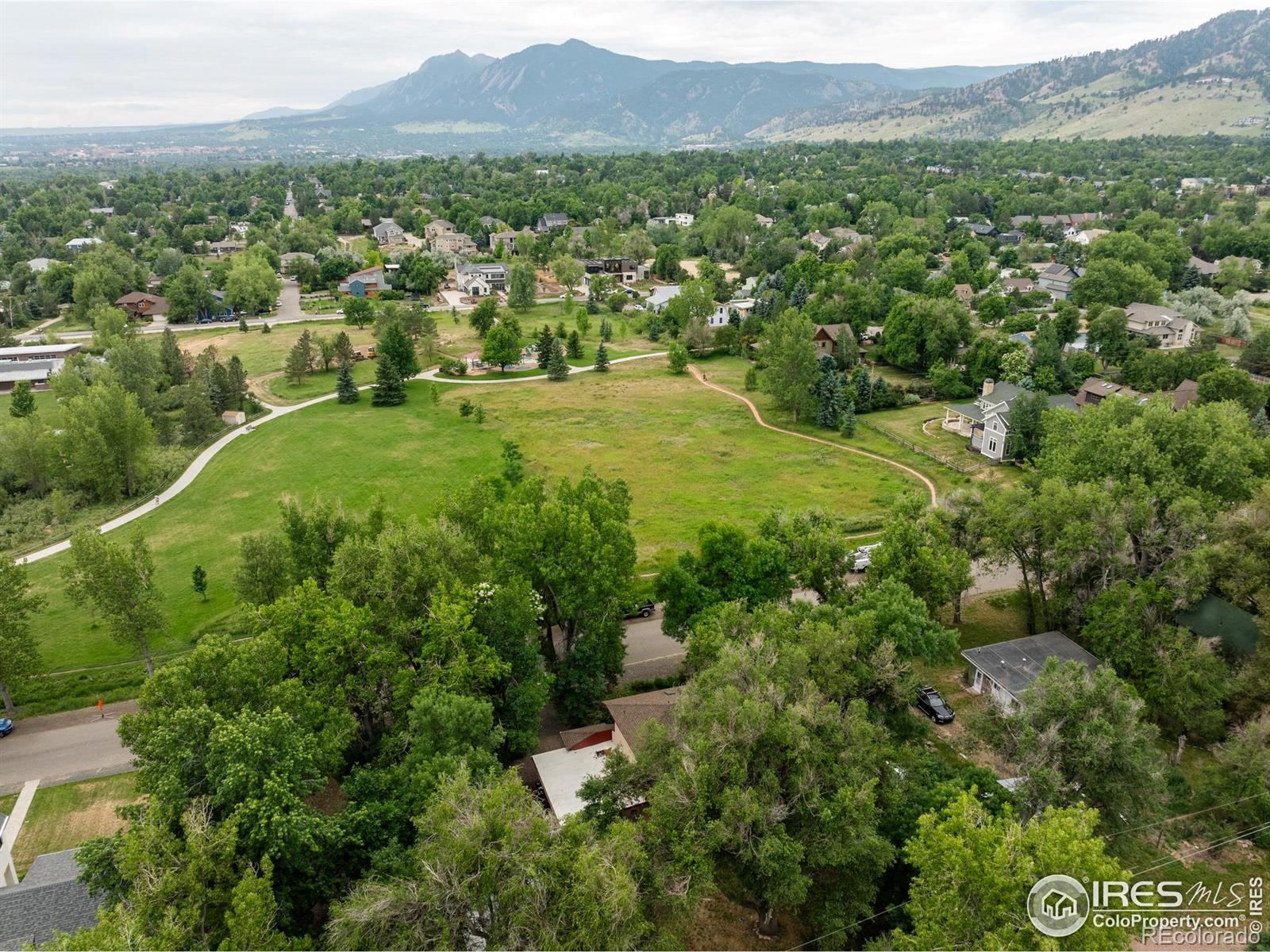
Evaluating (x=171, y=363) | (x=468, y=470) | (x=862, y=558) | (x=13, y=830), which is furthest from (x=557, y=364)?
(x=13, y=830)

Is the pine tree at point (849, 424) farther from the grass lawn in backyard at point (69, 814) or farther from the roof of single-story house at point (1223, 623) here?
the grass lawn in backyard at point (69, 814)

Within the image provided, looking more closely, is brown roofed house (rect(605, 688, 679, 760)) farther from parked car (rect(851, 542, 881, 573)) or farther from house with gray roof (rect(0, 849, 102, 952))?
parked car (rect(851, 542, 881, 573))

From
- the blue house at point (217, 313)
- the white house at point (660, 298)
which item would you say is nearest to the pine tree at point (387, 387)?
the white house at point (660, 298)

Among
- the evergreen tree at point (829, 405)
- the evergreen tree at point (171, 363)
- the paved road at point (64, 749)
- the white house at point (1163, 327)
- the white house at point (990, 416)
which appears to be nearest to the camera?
the paved road at point (64, 749)

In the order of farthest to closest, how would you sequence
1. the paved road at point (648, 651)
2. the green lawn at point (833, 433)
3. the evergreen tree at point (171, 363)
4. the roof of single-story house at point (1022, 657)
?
the evergreen tree at point (171, 363)
the green lawn at point (833, 433)
the paved road at point (648, 651)
the roof of single-story house at point (1022, 657)

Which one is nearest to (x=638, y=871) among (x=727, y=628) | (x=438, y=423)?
(x=727, y=628)

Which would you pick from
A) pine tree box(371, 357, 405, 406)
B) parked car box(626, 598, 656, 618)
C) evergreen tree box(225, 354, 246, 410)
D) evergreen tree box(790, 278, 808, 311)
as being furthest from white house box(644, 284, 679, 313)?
parked car box(626, 598, 656, 618)
